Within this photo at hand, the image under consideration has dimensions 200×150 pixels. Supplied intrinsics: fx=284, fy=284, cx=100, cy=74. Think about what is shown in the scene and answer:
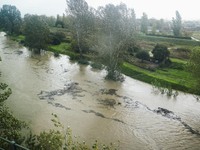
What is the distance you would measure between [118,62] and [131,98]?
9.16m

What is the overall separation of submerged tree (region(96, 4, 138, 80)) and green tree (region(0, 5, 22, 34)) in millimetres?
53506

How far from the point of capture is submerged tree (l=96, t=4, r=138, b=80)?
3788 cm

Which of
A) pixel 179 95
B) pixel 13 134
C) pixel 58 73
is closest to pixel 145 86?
pixel 179 95

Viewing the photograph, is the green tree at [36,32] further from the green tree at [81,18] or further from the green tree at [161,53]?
the green tree at [161,53]

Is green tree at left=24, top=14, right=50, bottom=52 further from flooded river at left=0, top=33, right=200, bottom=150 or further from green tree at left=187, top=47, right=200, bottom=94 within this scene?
green tree at left=187, top=47, right=200, bottom=94

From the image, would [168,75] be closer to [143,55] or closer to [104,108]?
[143,55]

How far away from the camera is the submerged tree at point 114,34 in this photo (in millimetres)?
37875

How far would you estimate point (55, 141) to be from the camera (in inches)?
515

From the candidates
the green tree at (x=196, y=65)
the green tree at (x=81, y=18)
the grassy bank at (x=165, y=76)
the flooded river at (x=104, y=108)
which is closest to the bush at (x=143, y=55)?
the grassy bank at (x=165, y=76)

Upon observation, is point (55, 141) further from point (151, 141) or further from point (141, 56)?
point (141, 56)

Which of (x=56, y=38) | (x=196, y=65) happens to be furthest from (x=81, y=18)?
(x=196, y=65)

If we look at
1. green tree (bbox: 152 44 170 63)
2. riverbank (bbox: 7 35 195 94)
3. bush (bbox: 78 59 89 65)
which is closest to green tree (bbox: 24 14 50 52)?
bush (bbox: 78 59 89 65)

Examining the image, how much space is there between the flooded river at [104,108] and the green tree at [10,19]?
47867 millimetres

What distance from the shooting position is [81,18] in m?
51.3
